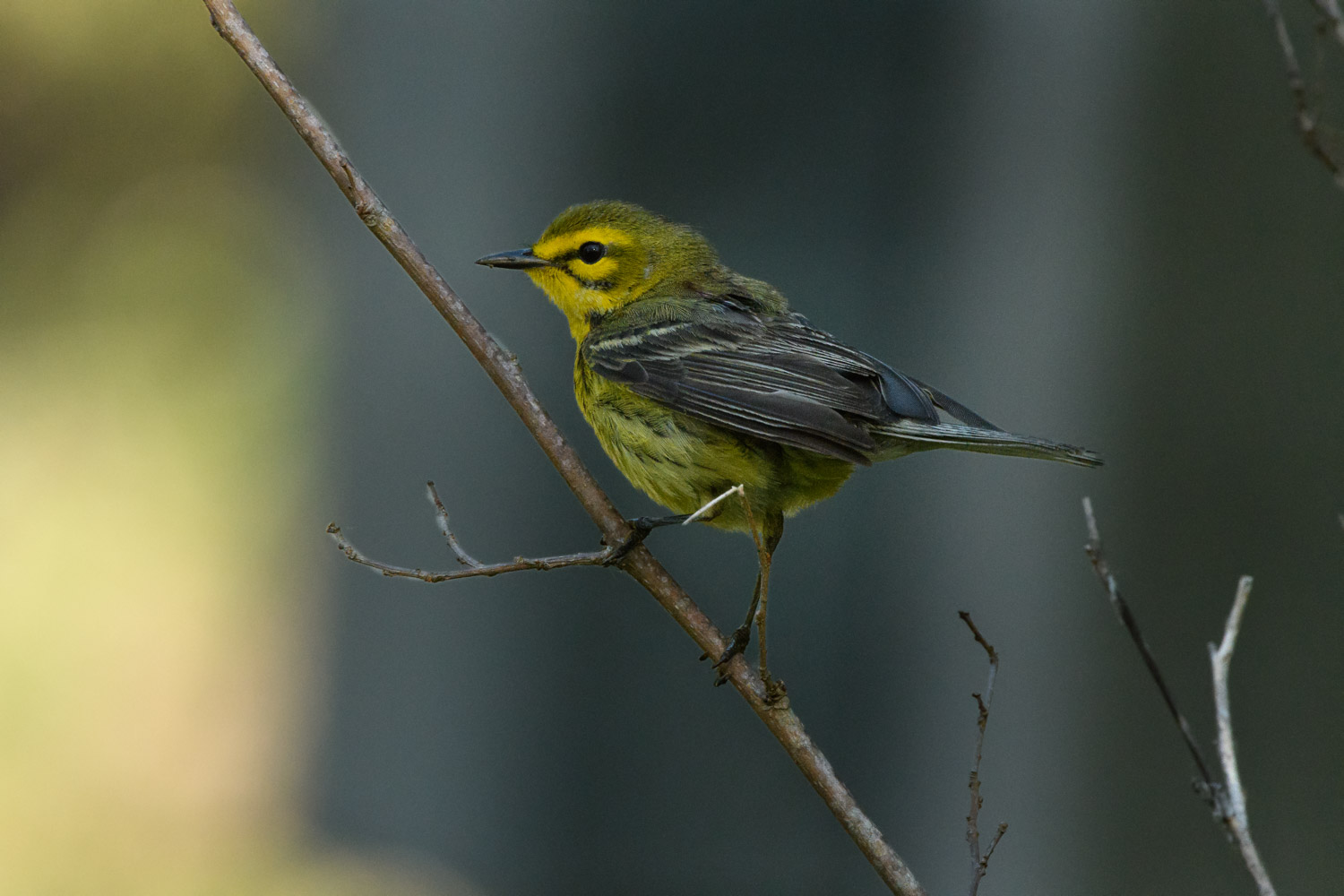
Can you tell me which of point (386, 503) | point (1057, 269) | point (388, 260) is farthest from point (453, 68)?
point (1057, 269)

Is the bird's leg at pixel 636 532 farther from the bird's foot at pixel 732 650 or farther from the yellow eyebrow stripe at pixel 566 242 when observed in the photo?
the yellow eyebrow stripe at pixel 566 242

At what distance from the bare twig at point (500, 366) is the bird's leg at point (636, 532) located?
A: 0.01 m

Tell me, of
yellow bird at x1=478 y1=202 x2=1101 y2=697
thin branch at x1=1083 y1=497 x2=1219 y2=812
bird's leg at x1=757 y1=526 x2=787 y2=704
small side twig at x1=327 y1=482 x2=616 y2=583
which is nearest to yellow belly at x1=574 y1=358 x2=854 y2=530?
yellow bird at x1=478 y1=202 x2=1101 y2=697

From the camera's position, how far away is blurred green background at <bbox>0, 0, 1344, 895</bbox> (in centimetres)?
611

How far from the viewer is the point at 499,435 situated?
266 inches

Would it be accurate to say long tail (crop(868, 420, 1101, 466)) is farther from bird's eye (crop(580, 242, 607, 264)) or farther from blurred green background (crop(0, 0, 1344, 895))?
blurred green background (crop(0, 0, 1344, 895))

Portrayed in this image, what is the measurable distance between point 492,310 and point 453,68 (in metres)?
1.25

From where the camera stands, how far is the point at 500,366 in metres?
2.87

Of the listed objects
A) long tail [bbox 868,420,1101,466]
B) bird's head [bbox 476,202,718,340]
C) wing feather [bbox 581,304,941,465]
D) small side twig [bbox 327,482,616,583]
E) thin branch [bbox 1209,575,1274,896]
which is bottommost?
thin branch [bbox 1209,575,1274,896]

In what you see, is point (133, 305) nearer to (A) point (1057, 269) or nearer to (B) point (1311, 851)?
(A) point (1057, 269)

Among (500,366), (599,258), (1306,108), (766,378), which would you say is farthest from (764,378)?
(1306,108)

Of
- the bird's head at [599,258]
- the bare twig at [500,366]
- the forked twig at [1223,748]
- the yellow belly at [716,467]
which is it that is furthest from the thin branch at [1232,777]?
the bird's head at [599,258]

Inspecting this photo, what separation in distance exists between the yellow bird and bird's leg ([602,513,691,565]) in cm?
1

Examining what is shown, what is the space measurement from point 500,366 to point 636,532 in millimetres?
530
